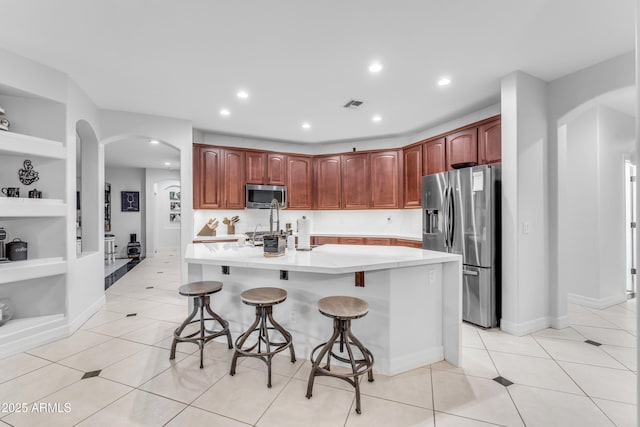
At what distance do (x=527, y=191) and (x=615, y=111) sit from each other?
2.34 meters

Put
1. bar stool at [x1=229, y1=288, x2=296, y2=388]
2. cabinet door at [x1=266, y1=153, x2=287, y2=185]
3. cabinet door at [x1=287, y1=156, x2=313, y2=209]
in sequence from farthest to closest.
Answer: cabinet door at [x1=287, y1=156, x2=313, y2=209], cabinet door at [x1=266, y1=153, x2=287, y2=185], bar stool at [x1=229, y1=288, x2=296, y2=388]

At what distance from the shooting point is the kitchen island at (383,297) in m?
2.19

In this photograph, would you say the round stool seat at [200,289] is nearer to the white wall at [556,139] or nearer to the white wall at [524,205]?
the white wall at [524,205]

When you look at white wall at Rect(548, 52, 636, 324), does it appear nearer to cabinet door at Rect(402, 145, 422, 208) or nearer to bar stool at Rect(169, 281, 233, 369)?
cabinet door at Rect(402, 145, 422, 208)

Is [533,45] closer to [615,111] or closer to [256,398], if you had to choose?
[615,111]

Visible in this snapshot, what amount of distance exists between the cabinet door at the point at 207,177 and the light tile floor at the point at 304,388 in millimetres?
2247

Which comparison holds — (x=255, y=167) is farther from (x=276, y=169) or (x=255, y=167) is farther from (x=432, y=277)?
(x=432, y=277)

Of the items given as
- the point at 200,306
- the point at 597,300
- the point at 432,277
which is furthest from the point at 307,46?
the point at 597,300

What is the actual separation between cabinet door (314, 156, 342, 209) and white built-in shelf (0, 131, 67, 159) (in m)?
3.66

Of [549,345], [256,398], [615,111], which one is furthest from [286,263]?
[615,111]

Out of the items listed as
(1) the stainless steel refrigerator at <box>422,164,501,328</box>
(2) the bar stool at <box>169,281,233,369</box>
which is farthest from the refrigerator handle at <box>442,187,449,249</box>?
(2) the bar stool at <box>169,281,233,369</box>

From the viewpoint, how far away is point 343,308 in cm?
194

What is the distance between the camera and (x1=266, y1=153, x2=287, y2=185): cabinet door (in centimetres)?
520

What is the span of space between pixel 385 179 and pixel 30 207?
4.55 meters
